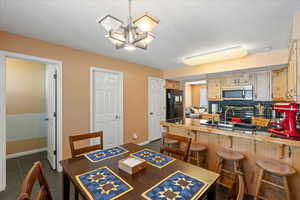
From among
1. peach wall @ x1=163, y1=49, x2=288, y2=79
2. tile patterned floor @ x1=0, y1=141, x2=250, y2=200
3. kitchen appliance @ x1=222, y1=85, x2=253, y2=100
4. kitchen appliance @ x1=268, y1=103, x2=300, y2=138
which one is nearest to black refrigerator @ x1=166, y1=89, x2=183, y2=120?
peach wall @ x1=163, y1=49, x2=288, y2=79

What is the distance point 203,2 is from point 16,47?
2782 mm

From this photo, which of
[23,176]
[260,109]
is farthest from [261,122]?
[23,176]

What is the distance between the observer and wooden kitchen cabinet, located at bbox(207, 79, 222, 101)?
397 cm

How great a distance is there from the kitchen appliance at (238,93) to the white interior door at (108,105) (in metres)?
2.94

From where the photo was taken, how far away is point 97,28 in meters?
1.94

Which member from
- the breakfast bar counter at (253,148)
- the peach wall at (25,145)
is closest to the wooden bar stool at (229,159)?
the breakfast bar counter at (253,148)

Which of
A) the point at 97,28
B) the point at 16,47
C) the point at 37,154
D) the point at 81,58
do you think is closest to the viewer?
the point at 97,28

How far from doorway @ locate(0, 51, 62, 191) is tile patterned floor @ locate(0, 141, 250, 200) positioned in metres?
0.17

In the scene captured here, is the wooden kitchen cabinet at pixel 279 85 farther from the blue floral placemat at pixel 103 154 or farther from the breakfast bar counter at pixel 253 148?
the blue floral placemat at pixel 103 154

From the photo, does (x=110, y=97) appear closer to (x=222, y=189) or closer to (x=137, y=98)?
(x=137, y=98)

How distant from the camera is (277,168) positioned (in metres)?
1.53

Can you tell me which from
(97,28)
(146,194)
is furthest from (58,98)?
(146,194)

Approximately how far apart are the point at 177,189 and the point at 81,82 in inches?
104

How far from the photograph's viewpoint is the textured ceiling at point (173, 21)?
1457mm
